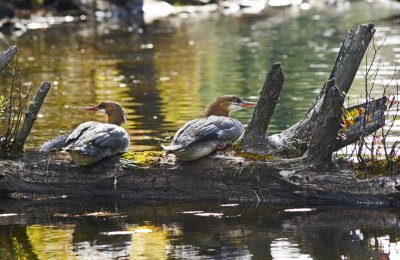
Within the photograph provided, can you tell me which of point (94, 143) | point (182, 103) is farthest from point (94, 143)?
point (182, 103)

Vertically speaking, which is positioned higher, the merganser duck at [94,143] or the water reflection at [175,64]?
the water reflection at [175,64]

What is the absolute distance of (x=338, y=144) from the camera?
12.6 meters

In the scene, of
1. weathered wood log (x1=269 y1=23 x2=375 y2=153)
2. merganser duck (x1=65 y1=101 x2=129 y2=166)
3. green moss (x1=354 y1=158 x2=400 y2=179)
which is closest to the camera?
green moss (x1=354 y1=158 x2=400 y2=179)

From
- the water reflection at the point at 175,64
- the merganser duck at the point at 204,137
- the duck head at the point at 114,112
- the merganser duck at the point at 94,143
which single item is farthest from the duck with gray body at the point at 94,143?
the water reflection at the point at 175,64

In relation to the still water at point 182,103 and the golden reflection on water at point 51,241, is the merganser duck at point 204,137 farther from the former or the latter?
the golden reflection on water at point 51,241

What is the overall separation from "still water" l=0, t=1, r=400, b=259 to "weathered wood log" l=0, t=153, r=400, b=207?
0.17 m

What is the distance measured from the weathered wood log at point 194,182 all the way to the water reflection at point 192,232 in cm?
17

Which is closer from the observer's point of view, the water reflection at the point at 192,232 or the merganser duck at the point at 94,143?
the water reflection at the point at 192,232

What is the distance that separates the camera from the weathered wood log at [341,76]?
12777 millimetres

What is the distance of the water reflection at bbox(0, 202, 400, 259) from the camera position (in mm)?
10078

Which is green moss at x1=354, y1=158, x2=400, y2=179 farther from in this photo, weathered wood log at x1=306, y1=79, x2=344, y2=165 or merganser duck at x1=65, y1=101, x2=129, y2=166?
merganser duck at x1=65, y1=101, x2=129, y2=166

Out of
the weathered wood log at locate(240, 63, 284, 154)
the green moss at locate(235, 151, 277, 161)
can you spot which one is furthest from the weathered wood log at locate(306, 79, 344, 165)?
the weathered wood log at locate(240, 63, 284, 154)

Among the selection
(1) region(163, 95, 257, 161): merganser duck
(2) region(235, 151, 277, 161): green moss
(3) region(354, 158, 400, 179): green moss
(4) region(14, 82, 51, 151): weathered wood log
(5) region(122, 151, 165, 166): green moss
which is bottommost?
(3) region(354, 158, 400, 179): green moss

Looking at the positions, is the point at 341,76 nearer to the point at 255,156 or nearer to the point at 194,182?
the point at 255,156
